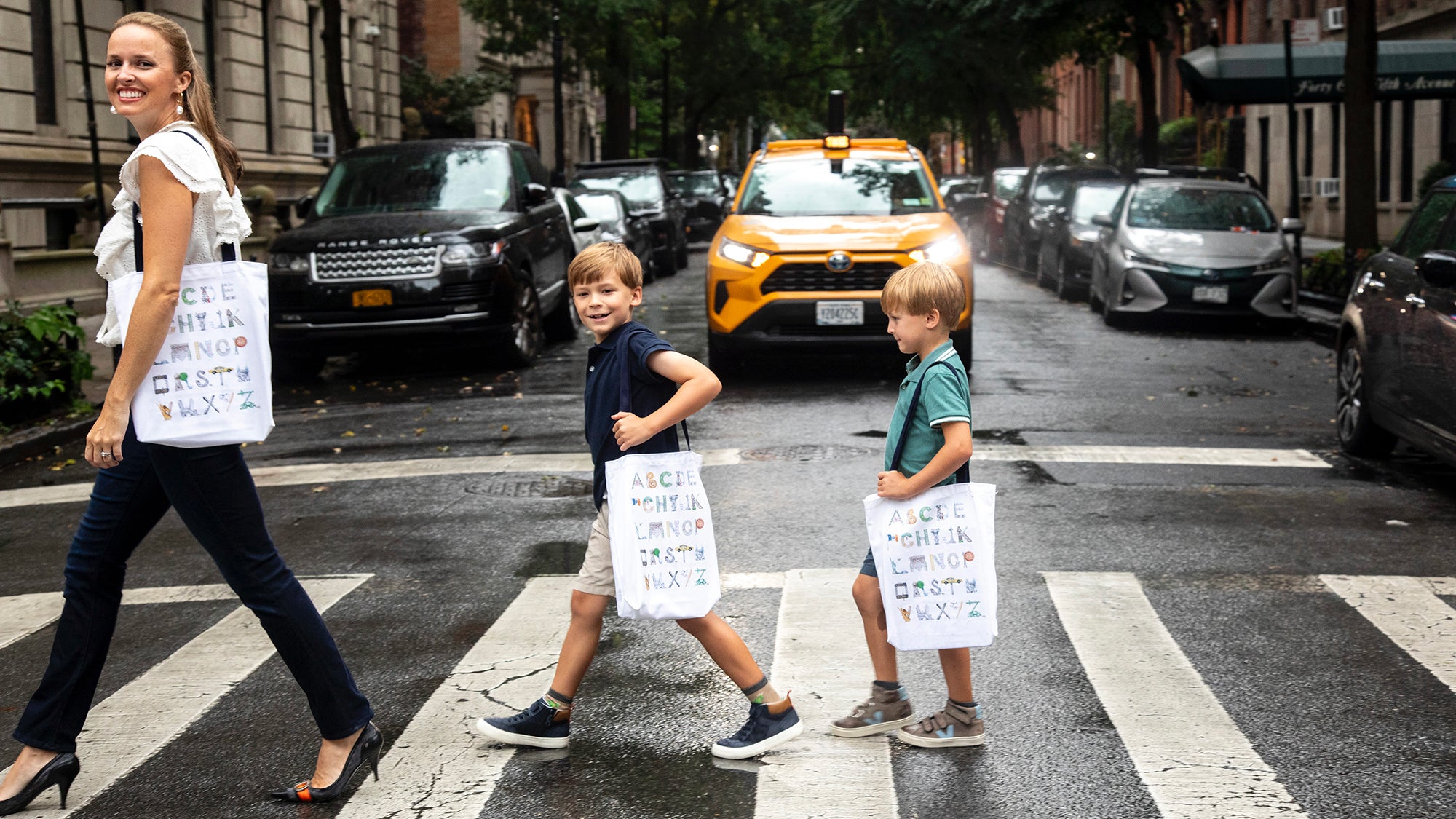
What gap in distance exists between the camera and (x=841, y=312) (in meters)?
12.2

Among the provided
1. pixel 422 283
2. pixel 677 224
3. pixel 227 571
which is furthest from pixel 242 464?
pixel 677 224

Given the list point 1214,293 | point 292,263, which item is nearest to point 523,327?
point 292,263

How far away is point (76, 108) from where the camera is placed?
2108 centimetres

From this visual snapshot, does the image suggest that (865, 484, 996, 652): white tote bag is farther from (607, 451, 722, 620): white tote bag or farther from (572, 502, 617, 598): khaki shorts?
(572, 502, 617, 598): khaki shorts

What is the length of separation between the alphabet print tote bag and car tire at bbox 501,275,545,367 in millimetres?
10056

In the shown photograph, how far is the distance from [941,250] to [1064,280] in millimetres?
9695

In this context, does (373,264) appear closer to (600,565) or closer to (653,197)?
(600,565)

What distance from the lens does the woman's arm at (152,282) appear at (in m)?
3.71

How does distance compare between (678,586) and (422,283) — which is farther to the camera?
(422,283)

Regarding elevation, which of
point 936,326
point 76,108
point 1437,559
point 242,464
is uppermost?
point 76,108

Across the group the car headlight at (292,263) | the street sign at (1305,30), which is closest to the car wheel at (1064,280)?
the street sign at (1305,30)

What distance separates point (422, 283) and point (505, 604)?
768 cm

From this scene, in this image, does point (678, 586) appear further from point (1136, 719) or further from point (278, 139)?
point (278, 139)

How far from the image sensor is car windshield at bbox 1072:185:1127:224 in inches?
877
